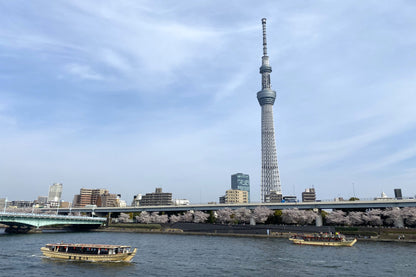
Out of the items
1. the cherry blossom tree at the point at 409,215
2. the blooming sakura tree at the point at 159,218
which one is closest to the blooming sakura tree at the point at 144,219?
the blooming sakura tree at the point at 159,218

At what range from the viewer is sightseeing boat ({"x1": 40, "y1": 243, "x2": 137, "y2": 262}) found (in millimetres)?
49781

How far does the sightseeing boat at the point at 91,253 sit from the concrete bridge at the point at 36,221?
62.0m

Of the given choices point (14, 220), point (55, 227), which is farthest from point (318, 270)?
point (55, 227)

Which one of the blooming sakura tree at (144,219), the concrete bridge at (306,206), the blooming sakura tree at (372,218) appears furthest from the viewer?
the blooming sakura tree at (144,219)

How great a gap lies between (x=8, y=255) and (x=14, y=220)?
55.0 m

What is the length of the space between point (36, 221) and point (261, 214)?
82575mm

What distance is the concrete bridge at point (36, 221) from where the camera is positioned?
103 meters

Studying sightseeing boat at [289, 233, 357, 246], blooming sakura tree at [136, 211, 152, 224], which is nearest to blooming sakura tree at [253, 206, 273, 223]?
sightseeing boat at [289, 233, 357, 246]

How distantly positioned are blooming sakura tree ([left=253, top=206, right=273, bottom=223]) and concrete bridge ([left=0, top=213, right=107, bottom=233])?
225ft

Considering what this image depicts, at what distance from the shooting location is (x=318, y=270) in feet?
143

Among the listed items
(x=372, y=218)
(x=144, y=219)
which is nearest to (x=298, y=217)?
(x=372, y=218)

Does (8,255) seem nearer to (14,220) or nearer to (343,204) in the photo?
(14,220)

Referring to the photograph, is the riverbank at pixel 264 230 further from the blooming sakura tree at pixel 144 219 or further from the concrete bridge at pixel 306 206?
the concrete bridge at pixel 306 206

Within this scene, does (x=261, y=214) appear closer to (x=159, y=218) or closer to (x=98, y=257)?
(x=159, y=218)
